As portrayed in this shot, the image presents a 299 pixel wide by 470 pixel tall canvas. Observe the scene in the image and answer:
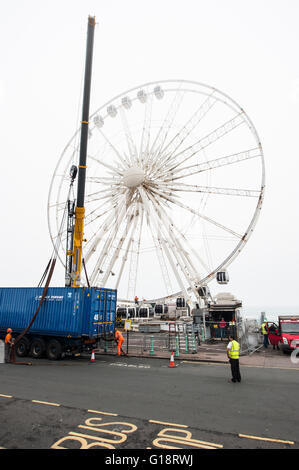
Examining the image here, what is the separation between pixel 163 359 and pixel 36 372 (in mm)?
6804

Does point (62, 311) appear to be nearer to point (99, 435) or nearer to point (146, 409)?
point (146, 409)

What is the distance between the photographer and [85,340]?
50.2ft

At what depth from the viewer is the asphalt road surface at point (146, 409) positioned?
222 inches

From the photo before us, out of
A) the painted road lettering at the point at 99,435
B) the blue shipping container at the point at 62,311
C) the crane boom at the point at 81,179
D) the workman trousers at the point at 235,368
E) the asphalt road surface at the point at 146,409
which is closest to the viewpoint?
the painted road lettering at the point at 99,435

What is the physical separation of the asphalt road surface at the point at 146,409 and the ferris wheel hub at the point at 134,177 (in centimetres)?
1699

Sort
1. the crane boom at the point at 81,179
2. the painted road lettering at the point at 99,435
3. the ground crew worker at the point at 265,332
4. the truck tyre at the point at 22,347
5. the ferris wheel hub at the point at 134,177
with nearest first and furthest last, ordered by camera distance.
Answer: the painted road lettering at the point at 99,435 < the truck tyre at the point at 22,347 < the crane boom at the point at 81,179 < the ground crew worker at the point at 265,332 < the ferris wheel hub at the point at 134,177

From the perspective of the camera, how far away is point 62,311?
1549cm

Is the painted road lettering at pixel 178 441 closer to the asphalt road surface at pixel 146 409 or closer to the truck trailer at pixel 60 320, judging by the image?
the asphalt road surface at pixel 146 409

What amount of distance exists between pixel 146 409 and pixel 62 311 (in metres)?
9.17

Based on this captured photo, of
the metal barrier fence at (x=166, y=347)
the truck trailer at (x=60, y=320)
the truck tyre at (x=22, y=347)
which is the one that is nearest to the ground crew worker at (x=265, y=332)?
the metal barrier fence at (x=166, y=347)

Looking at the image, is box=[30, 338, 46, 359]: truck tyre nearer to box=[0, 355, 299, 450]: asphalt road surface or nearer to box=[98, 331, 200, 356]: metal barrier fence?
box=[0, 355, 299, 450]: asphalt road surface

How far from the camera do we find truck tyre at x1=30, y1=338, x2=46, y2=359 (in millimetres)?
15859

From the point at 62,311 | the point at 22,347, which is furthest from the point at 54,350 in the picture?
the point at 22,347

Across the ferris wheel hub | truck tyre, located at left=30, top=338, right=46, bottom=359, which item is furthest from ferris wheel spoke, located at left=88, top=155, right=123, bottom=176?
truck tyre, located at left=30, top=338, right=46, bottom=359
